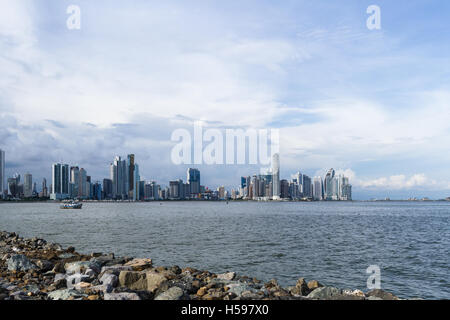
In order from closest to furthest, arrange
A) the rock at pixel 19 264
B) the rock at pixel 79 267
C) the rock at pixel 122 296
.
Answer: the rock at pixel 122 296
the rock at pixel 79 267
the rock at pixel 19 264

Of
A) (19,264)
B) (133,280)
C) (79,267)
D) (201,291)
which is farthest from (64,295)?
(19,264)

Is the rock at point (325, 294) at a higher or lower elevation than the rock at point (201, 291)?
lower

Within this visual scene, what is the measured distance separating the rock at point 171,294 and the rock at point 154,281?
1388 mm

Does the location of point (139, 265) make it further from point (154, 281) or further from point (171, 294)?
point (171, 294)

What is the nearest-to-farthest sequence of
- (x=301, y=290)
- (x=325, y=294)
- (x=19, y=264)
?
(x=325, y=294) < (x=301, y=290) < (x=19, y=264)

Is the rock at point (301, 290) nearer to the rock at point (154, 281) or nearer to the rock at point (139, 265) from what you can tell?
the rock at point (154, 281)

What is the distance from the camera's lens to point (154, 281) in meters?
14.6

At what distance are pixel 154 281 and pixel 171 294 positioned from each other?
2226 millimetres

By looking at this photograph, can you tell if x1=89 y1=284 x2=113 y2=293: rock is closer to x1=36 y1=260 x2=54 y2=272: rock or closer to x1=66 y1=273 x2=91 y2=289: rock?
x1=66 y1=273 x2=91 y2=289: rock

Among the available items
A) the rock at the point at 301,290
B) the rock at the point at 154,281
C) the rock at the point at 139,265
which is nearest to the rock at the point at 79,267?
the rock at the point at 139,265

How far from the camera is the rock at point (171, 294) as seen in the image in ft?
40.8

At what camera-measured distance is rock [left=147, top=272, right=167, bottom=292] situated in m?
14.3

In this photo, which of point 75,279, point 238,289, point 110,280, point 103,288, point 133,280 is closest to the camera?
point 103,288
